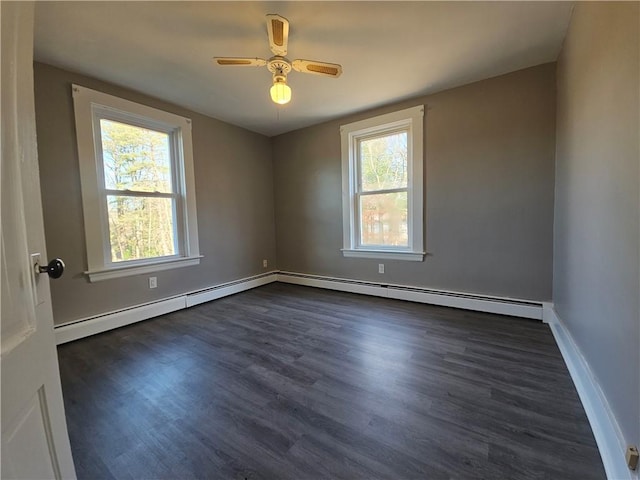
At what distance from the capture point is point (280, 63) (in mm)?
2025

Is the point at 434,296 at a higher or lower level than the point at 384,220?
lower

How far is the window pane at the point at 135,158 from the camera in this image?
271 cm

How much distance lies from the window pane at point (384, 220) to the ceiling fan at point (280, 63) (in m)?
1.84

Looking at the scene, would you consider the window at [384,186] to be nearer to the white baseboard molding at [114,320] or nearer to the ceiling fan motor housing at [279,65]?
the ceiling fan motor housing at [279,65]

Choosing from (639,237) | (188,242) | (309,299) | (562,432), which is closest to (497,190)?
(639,237)

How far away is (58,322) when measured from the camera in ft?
7.72

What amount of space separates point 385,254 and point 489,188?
1361 mm

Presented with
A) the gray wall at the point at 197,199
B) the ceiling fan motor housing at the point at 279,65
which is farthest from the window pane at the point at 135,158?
the ceiling fan motor housing at the point at 279,65

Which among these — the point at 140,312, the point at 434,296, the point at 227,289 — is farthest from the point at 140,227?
the point at 434,296

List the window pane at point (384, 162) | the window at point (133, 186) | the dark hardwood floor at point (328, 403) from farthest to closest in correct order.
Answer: the window pane at point (384, 162)
the window at point (133, 186)
the dark hardwood floor at point (328, 403)

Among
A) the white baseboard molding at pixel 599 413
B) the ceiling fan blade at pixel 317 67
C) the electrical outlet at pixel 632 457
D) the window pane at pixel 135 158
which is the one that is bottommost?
the white baseboard molding at pixel 599 413

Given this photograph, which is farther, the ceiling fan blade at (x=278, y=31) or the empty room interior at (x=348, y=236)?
the ceiling fan blade at (x=278, y=31)

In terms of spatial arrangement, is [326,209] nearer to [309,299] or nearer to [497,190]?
[309,299]

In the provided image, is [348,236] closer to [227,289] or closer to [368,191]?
[368,191]
